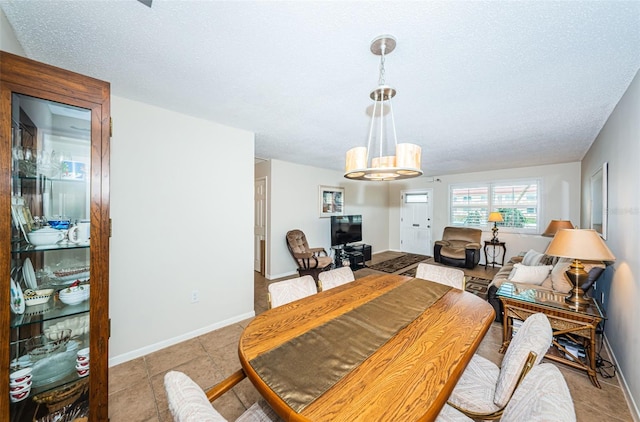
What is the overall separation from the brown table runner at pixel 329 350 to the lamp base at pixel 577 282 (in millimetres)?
1496

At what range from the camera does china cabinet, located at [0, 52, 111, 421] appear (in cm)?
119

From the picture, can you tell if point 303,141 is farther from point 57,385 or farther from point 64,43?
point 57,385

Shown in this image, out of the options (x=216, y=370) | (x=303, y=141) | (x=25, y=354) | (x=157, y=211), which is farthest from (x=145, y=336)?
(x=303, y=141)

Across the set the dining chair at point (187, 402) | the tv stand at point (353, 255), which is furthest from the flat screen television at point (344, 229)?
the dining chair at point (187, 402)

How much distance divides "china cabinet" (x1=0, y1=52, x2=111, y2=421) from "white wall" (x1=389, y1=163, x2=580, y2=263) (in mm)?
6903

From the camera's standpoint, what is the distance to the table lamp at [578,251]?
5.94ft

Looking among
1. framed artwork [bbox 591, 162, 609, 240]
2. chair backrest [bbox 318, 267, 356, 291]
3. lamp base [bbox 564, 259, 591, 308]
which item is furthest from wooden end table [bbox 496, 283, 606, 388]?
chair backrest [bbox 318, 267, 356, 291]

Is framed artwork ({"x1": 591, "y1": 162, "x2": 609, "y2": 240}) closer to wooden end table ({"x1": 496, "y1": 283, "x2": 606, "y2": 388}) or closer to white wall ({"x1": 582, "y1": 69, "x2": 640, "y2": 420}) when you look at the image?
white wall ({"x1": 582, "y1": 69, "x2": 640, "y2": 420})

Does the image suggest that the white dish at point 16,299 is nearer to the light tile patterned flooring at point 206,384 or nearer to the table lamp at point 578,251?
the light tile patterned flooring at point 206,384

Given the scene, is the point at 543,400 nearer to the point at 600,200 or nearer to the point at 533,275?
the point at 533,275

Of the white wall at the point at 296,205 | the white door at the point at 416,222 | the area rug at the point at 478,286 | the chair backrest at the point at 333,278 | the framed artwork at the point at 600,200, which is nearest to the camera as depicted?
the chair backrest at the point at 333,278

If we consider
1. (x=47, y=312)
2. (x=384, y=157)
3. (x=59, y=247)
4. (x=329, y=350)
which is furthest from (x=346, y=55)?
(x=47, y=312)

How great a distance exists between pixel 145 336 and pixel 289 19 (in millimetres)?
2877

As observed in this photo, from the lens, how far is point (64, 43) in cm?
139
